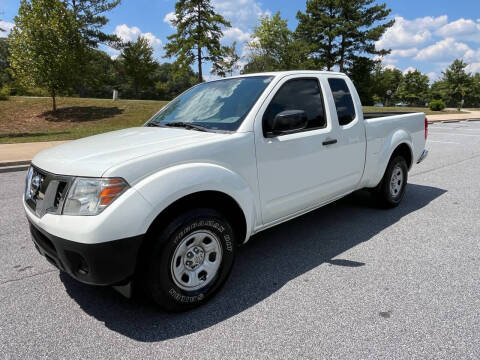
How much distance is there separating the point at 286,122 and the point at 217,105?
2.55ft

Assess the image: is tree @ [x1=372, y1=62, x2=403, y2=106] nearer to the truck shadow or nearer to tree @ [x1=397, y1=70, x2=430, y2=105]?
tree @ [x1=397, y1=70, x2=430, y2=105]

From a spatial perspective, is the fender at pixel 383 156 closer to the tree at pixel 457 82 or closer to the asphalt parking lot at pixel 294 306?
the asphalt parking lot at pixel 294 306

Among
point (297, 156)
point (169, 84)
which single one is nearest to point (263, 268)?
point (297, 156)

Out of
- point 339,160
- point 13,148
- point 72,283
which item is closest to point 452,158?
point 339,160

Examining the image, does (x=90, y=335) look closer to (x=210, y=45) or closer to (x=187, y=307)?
(x=187, y=307)

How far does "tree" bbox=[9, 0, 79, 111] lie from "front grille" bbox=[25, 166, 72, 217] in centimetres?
1936

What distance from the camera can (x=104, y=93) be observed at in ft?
248

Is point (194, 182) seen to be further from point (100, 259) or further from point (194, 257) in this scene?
point (100, 259)

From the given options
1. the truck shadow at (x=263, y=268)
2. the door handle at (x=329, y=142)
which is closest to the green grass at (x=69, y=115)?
the truck shadow at (x=263, y=268)

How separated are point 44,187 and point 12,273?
4.50 feet

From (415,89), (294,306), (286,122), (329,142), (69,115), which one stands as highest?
(415,89)

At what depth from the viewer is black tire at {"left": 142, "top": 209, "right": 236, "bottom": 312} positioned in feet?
7.66

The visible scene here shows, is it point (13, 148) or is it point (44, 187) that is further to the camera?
point (13, 148)

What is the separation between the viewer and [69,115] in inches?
830
